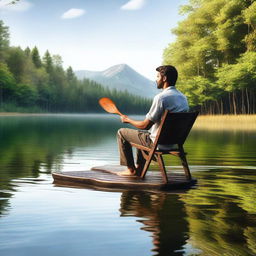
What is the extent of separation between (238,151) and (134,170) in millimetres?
8348

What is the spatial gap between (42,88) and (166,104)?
350 ft

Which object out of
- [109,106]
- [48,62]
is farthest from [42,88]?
[109,106]

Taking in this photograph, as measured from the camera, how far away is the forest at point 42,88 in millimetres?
90625

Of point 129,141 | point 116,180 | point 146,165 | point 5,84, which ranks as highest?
point 5,84

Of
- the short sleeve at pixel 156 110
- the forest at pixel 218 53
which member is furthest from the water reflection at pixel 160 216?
the forest at pixel 218 53

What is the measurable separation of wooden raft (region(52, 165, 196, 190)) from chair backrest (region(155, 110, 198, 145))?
2.02 feet

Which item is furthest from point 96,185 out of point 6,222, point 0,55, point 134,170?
point 0,55

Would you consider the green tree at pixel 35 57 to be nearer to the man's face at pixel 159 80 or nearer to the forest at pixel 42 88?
the forest at pixel 42 88

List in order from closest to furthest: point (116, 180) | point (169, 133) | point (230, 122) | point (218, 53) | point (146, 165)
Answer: point (169, 133)
point (146, 165)
point (116, 180)
point (230, 122)
point (218, 53)

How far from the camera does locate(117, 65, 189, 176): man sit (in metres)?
7.31

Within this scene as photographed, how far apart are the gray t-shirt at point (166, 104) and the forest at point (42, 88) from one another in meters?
77.6

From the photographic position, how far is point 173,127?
7.38 m

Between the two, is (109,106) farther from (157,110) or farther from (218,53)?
(218,53)

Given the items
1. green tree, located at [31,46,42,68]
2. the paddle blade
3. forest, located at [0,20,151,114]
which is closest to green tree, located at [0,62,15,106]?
forest, located at [0,20,151,114]
